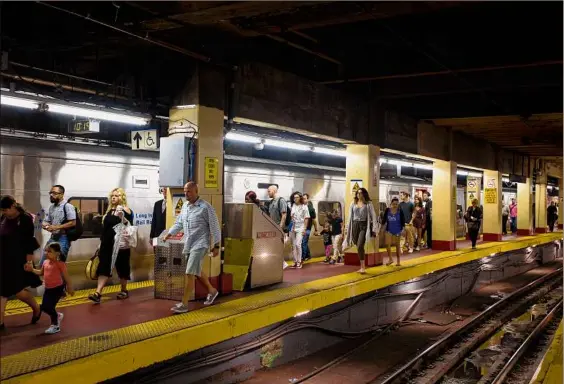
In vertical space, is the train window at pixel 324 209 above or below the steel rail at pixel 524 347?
above

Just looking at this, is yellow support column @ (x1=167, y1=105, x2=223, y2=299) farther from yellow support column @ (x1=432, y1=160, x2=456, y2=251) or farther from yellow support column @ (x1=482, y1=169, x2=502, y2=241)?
yellow support column @ (x1=482, y1=169, x2=502, y2=241)

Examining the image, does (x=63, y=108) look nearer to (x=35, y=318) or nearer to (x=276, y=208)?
(x=35, y=318)

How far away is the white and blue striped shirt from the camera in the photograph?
23.9 ft

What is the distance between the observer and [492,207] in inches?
834

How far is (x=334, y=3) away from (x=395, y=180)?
12.8 meters

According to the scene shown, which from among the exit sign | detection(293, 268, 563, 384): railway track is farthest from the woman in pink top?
detection(293, 268, 563, 384): railway track

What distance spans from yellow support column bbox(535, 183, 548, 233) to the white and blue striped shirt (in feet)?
82.9

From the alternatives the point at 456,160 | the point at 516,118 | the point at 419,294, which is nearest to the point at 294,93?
the point at 419,294

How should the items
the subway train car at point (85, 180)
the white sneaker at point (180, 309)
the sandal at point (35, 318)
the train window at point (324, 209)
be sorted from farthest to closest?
the train window at point (324, 209) < the subway train car at point (85, 180) < the white sneaker at point (180, 309) < the sandal at point (35, 318)

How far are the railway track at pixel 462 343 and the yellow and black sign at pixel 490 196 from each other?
15.3 ft

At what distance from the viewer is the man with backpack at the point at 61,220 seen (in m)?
7.38

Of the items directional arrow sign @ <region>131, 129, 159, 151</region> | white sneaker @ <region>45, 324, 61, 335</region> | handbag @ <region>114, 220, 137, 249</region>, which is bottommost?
white sneaker @ <region>45, 324, 61, 335</region>

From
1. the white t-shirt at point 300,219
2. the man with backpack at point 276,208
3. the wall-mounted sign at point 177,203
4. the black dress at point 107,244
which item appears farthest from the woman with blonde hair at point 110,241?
the white t-shirt at point 300,219

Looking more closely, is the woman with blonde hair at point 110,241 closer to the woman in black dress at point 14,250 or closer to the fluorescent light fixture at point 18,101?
the woman in black dress at point 14,250
